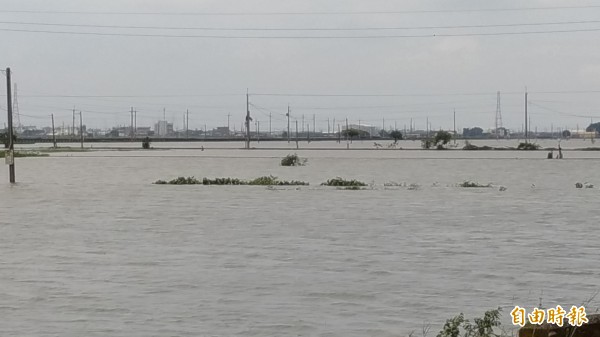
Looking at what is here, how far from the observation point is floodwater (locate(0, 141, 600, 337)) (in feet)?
38.3

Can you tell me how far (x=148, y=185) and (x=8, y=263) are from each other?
25512 millimetres

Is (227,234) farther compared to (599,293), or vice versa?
(227,234)

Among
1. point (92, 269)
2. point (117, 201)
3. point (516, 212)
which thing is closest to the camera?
point (92, 269)

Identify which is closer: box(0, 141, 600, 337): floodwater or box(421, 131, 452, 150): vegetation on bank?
box(0, 141, 600, 337): floodwater

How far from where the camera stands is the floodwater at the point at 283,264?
11.7 m

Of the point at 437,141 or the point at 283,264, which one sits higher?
the point at 283,264

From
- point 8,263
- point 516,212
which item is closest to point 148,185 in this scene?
point 516,212

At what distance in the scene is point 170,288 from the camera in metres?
13.7

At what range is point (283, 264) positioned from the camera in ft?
52.7

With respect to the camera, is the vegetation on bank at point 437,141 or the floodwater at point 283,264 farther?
the vegetation on bank at point 437,141

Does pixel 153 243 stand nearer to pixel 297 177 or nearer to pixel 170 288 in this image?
pixel 170 288

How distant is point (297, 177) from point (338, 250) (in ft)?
104

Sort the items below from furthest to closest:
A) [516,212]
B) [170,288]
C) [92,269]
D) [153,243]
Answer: [516,212] < [153,243] < [92,269] < [170,288]

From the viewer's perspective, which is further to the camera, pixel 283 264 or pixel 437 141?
pixel 437 141
